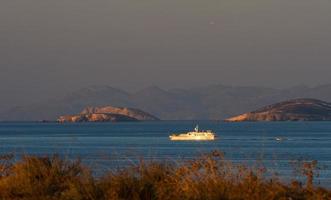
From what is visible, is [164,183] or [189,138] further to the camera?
[189,138]

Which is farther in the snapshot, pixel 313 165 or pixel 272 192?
pixel 313 165

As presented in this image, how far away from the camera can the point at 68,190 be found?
595 inches

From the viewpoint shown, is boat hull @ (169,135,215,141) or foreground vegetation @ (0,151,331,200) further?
boat hull @ (169,135,215,141)

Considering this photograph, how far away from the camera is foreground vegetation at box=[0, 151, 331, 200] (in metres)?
14.4

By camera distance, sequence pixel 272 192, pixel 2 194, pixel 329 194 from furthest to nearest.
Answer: pixel 2 194
pixel 329 194
pixel 272 192

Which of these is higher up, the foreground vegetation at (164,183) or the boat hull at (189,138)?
the boat hull at (189,138)

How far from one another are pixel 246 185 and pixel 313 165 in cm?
168

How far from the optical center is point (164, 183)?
15.3 m

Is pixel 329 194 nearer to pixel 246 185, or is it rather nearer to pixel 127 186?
pixel 246 185

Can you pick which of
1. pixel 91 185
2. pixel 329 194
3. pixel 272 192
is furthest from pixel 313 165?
pixel 91 185

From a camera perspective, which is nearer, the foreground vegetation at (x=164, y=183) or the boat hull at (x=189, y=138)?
the foreground vegetation at (x=164, y=183)

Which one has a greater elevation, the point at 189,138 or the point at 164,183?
the point at 189,138

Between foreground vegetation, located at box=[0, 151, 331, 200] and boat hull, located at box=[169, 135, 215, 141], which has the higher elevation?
boat hull, located at box=[169, 135, 215, 141]

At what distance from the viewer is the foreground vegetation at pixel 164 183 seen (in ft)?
47.3
